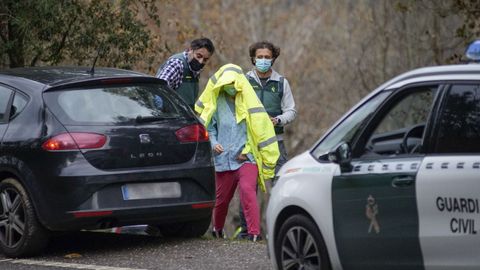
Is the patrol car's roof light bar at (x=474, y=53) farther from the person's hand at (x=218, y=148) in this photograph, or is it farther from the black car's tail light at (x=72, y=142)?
the person's hand at (x=218, y=148)

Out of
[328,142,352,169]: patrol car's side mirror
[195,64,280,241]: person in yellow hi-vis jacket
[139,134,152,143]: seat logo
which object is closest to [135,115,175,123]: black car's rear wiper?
[139,134,152,143]: seat logo

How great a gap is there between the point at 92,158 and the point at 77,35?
227 inches

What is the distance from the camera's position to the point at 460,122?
6676mm

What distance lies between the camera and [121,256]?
9867 millimetres

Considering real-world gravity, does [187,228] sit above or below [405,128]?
below

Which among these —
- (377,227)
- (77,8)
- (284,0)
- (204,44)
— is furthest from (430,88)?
(284,0)

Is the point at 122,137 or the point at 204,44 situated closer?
the point at 122,137

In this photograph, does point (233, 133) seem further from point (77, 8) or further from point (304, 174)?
point (77, 8)

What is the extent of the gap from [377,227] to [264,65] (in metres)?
4.72

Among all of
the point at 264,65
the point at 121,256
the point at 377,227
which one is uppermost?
the point at 264,65

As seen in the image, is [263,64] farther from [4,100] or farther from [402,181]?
[402,181]

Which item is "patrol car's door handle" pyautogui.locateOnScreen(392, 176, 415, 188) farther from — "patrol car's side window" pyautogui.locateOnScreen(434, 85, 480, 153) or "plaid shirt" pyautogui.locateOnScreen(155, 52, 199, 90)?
"plaid shirt" pyautogui.locateOnScreen(155, 52, 199, 90)

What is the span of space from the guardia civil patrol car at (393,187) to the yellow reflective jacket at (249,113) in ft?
9.65

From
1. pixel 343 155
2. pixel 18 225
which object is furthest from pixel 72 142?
pixel 343 155
